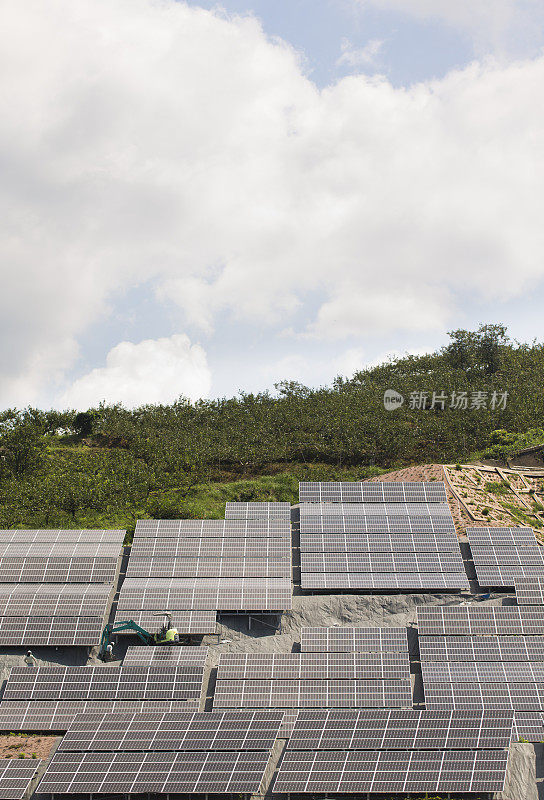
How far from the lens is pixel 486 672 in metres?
30.7

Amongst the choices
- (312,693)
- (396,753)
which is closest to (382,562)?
(312,693)

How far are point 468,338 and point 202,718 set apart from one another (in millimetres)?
65036

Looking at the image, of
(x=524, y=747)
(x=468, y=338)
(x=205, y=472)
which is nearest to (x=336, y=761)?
(x=524, y=747)

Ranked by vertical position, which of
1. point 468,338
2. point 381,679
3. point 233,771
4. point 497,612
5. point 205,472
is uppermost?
point 468,338

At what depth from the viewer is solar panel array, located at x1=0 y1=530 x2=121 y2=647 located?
32.9 metres

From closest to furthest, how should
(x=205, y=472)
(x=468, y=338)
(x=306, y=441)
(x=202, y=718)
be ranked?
(x=202, y=718), (x=205, y=472), (x=306, y=441), (x=468, y=338)

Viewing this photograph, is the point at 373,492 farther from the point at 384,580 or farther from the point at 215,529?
the point at 215,529

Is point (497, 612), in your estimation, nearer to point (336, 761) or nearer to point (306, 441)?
point (336, 761)

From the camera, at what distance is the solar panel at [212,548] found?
1451 inches

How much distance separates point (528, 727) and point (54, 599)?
952 inches

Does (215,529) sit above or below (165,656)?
above

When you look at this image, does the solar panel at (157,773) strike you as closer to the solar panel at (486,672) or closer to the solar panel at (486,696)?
the solar panel at (486,696)

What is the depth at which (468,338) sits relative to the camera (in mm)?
81938

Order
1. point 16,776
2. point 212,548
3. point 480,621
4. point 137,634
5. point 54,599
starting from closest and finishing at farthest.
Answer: point 16,776, point 480,621, point 137,634, point 54,599, point 212,548
